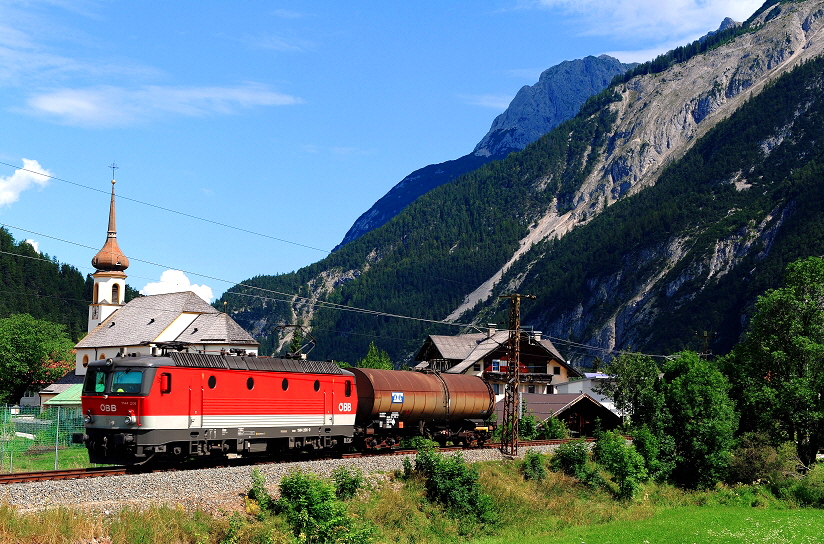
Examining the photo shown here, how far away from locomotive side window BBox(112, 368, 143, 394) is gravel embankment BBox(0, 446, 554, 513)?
3.52 m

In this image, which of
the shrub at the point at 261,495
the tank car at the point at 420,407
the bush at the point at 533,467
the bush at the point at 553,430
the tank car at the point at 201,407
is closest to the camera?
the shrub at the point at 261,495

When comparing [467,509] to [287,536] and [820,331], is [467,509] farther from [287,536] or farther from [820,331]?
[820,331]

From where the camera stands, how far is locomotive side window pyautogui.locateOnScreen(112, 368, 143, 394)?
33.1 meters

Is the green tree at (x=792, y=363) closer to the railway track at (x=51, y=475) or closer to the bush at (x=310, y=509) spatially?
the bush at (x=310, y=509)

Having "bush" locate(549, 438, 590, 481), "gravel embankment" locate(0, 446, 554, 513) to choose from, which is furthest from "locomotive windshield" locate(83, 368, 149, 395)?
"bush" locate(549, 438, 590, 481)

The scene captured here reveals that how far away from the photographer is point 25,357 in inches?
4114

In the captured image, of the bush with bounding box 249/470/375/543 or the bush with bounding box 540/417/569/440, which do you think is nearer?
the bush with bounding box 249/470/375/543

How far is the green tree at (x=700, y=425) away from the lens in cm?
6016

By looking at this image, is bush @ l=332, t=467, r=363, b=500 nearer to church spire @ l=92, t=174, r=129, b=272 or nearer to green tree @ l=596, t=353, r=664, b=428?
green tree @ l=596, t=353, r=664, b=428

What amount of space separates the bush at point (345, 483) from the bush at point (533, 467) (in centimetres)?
1400

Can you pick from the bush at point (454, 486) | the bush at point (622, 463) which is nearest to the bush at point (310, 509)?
the bush at point (454, 486)

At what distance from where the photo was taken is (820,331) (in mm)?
64312

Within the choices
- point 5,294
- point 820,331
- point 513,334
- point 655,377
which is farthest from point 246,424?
point 5,294

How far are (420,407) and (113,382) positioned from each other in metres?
19.2
